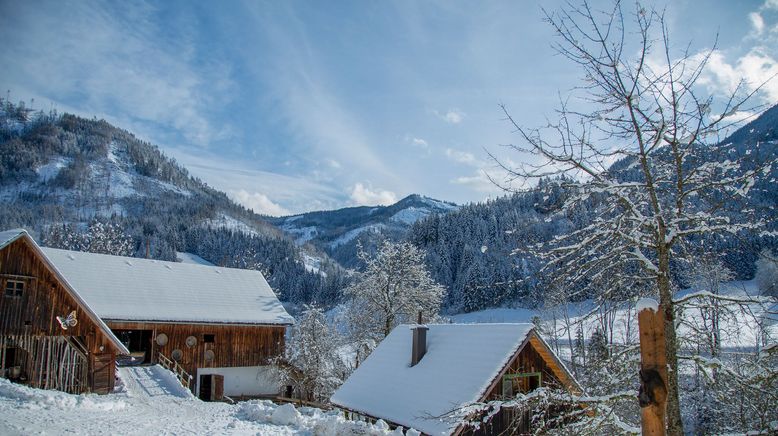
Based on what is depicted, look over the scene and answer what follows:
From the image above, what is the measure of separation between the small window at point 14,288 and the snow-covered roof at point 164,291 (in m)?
6.14

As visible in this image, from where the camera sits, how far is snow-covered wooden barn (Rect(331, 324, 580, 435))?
1650 cm

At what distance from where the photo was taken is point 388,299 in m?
35.0

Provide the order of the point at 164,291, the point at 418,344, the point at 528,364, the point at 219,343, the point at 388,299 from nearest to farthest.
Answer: the point at 528,364 → the point at 418,344 → the point at 219,343 → the point at 164,291 → the point at 388,299

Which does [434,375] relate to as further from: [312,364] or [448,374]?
[312,364]

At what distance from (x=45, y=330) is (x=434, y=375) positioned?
17.4 metres

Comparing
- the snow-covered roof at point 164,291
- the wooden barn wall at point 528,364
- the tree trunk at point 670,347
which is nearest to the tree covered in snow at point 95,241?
the snow-covered roof at point 164,291

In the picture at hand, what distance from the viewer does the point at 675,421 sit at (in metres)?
5.64

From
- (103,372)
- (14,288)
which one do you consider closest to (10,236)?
(14,288)

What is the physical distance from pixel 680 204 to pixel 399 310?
2960 centimetres

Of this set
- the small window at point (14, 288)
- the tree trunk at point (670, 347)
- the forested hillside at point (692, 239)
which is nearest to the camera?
the tree trunk at point (670, 347)

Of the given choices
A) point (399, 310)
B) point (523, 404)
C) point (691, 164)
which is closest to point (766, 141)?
point (691, 164)

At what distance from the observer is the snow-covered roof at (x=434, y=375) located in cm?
1650

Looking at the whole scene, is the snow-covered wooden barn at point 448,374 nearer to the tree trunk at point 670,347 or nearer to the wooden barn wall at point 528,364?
the wooden barn wall at point 528,364

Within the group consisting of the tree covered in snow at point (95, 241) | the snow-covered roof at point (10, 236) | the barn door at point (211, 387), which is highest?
the tree covered in snow at point (95, 241)
